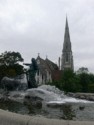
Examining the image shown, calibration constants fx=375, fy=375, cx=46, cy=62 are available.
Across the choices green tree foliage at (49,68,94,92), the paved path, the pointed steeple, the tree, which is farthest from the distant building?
the paved path

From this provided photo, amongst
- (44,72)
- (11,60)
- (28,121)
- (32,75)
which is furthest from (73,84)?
(28,121)

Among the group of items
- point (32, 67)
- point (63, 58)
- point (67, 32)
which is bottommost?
point (32, 67)

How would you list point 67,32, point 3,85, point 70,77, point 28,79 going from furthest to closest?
point 67,32
point 70,77
point 28,79
point 3,85

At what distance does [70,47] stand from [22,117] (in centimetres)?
17160

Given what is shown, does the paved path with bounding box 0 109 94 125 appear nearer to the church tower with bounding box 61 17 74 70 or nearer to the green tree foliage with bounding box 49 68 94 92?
the green tree foliage with bounding box 49 68 94 92

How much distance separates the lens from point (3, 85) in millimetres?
24219

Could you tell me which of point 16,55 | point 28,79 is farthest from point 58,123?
point 16,55

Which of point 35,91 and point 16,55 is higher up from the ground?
point 16,55

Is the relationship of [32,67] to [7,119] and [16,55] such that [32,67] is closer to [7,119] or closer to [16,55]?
[7,119]

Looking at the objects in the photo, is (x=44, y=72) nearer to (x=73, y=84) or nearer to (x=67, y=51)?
(x=73, y=84)

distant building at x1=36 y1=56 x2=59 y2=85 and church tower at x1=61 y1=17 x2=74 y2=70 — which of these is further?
church tower at x1=61 y1=17 x2=74 y2=70

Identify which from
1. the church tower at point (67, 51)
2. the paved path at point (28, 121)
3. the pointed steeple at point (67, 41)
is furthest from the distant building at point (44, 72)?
the paved path at point (28, 121)

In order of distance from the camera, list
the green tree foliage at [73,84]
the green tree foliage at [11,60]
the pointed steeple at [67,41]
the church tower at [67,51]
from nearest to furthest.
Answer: the green tree foliage at [73,84] < the green tree foliage at [11,60] < the church tower at [67,51] < the pointed steeple at [67,41]

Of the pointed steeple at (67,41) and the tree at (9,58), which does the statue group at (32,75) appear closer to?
the tree at (9,58)
